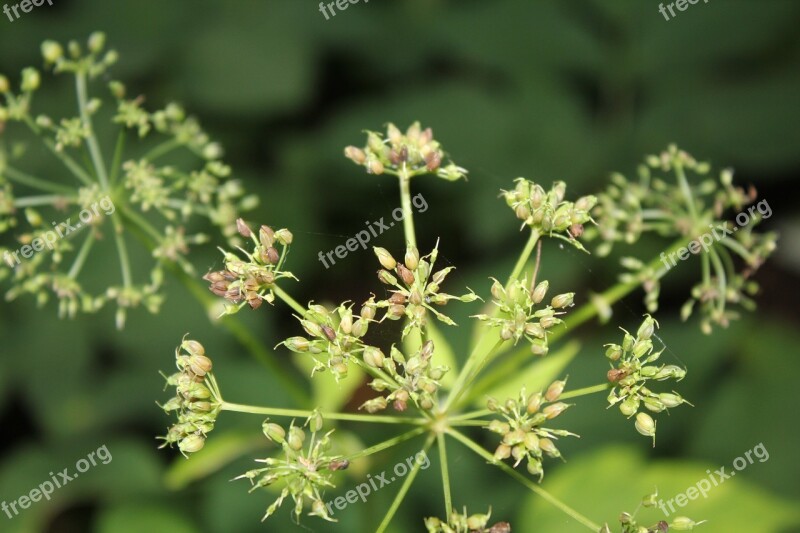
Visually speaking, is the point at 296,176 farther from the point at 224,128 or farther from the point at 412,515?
the point at 412,515

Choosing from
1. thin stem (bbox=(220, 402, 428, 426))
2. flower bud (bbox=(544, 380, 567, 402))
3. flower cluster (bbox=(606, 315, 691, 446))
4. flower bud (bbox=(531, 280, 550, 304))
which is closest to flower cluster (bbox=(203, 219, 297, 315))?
thin stem (bbox=(220, 402, 428, 426))

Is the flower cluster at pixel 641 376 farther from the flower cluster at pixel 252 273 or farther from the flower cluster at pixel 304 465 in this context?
the flower cluster at pixel 252 273

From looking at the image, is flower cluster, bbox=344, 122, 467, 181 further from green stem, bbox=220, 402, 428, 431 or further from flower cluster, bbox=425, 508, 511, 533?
flower cluster, bbox=425, 508, 511, 533

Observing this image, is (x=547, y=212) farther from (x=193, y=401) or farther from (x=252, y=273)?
(x=193, y=401)

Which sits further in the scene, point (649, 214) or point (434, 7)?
point (434, 7)

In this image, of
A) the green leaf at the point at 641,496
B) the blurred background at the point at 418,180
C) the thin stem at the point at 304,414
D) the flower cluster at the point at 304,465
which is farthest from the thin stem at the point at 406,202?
the green leaf at the point at 641,496

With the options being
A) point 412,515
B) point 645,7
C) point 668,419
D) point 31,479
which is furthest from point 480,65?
point 31,479

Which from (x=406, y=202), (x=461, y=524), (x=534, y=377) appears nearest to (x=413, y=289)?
(x=406, y=202)
